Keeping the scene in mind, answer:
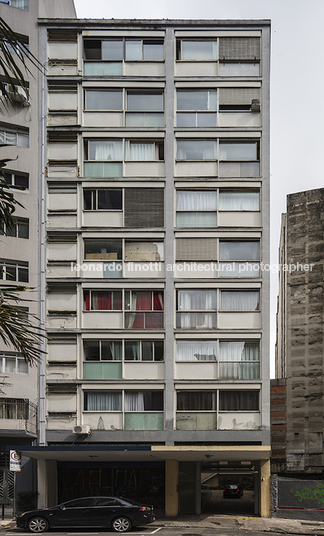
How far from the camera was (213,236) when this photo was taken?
28.7m

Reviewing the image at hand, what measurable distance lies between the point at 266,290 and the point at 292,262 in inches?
1368

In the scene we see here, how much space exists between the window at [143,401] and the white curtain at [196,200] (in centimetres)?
934

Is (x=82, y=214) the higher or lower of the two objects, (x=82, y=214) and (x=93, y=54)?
the lower

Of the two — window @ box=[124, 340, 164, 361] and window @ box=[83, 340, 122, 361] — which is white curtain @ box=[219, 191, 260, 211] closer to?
window @ box=[124, 340, 164, 361]

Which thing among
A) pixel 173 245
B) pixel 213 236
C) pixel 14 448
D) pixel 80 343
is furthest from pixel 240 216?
pixel 14 448

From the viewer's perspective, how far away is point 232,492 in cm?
3453

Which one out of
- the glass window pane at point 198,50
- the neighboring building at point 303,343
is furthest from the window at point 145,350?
the neighboring building at point 303,343

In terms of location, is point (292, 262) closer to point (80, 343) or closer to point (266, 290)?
point (266, 290)

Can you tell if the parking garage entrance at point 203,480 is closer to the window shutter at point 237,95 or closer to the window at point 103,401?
the window at point 103,401

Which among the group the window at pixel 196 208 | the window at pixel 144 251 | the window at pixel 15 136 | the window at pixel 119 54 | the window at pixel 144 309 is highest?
the window at pixel 119 54

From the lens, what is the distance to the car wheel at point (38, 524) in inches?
834

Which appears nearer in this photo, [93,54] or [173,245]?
[173,245]

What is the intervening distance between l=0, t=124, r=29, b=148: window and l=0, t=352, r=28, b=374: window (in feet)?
34.8

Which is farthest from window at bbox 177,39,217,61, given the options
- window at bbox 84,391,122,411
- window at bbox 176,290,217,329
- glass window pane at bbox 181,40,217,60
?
window at bbox 84,391,122,411
